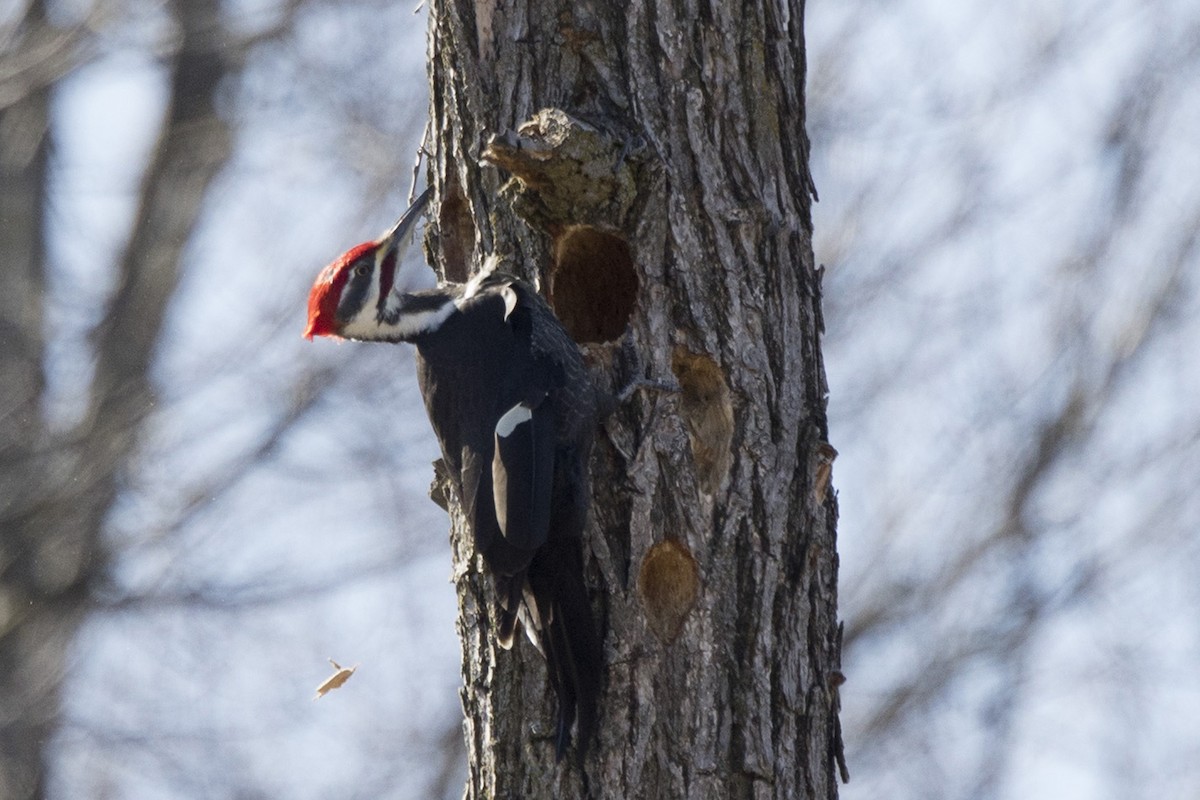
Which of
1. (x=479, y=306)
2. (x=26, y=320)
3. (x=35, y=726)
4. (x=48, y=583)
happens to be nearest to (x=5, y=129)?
(x=26, y=320)

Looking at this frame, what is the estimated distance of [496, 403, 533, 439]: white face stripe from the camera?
3846 mm

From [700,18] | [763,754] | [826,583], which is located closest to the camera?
[763,754]

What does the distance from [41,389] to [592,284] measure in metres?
4.25

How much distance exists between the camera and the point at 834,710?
3.45 meters

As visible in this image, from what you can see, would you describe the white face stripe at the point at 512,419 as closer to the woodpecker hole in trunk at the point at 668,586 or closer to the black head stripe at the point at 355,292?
the woodpecker hole in trunk at the point at 668,586

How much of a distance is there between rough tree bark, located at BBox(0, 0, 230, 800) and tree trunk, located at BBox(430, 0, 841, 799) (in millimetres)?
3823

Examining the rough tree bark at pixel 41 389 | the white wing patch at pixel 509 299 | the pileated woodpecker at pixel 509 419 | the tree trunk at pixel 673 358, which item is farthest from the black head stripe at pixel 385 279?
the rough tree bark at pixel 41 389

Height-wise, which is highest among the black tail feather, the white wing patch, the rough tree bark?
the rough tree bark

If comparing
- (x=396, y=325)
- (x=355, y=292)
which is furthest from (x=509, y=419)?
(x=355, y=292)

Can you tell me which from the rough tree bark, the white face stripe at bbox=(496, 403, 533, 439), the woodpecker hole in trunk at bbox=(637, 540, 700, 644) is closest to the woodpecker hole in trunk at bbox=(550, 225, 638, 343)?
the white face stripe at bbox=(496, 403, 533, 439)

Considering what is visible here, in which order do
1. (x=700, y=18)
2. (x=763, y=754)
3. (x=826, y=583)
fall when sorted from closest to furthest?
(x=763, y=754), (x=826, y=583), (x=700, y=18)

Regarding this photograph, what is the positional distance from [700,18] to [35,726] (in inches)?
207

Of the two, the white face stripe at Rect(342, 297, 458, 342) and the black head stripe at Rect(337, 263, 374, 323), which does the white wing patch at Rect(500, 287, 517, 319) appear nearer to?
the white face stripe at Rect(342, 297, 458, 342)

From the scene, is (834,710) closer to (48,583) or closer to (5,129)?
(48,583)
